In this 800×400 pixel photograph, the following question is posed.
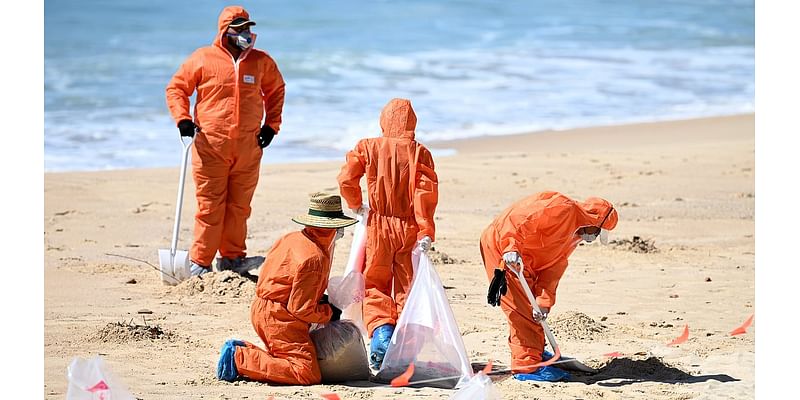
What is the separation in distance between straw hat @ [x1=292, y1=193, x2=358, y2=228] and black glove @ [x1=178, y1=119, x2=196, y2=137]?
2565 mm

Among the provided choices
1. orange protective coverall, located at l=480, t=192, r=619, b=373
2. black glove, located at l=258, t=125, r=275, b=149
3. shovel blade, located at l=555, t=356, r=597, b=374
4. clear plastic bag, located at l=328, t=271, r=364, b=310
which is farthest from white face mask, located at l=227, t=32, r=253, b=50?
shovel blade, located at l=555, t=356, r=597, b=374

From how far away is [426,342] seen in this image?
7.38m

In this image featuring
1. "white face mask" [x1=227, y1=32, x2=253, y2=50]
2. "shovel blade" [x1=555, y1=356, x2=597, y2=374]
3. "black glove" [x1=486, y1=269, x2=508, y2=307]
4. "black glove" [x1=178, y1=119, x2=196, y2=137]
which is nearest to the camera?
"black glove" [x1=486, y1=269, x2=508, y2=307]

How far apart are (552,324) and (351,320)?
158cm

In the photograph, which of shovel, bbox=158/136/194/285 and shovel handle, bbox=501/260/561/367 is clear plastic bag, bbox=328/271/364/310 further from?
shovel, bbox=158/136/194/285

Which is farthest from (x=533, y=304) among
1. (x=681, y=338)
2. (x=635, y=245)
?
(x=635, y=245)

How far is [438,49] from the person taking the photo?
27.5 meters

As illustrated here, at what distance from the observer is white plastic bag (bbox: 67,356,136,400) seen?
239 inches

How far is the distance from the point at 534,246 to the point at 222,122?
3.17 m

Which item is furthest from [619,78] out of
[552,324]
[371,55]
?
[552,324]

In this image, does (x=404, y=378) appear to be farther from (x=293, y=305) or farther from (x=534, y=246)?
(x=534, y=246)

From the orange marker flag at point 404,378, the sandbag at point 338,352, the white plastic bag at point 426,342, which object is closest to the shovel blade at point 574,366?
the white plastic bag at point 426,342

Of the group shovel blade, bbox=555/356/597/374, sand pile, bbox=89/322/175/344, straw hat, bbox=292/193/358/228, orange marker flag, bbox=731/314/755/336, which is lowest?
sand pile, bbox=89/322/175/344

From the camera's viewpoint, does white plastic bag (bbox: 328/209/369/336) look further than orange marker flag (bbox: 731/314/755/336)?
No
